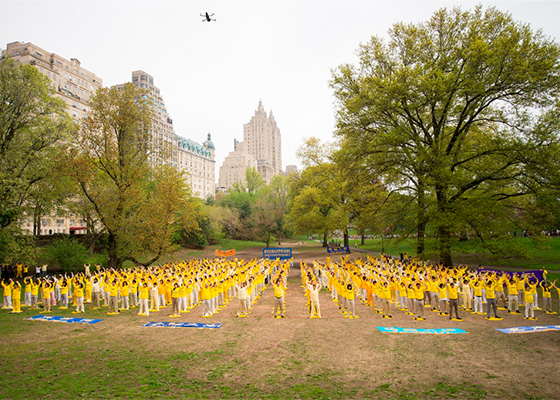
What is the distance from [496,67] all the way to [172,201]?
24.9m

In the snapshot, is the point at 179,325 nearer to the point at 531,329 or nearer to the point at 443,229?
the point at 531,329

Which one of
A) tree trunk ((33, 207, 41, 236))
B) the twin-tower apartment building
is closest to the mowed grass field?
the twin-tower apartment building

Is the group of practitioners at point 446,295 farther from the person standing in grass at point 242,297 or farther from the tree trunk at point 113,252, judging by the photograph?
the tree trunk at point 113,252

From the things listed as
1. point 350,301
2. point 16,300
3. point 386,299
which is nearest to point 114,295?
point 16,300

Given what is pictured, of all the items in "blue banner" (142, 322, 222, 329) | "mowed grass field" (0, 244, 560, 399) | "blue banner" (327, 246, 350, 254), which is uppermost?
"blue banner" (327, 246, 350, 254)

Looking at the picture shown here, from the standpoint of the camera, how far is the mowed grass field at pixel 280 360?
24.4ft

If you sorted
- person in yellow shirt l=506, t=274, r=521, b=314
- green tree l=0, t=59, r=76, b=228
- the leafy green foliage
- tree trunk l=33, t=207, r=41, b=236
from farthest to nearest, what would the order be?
tree trunk l=33, t=207, r=41, b=236 → the leafy green foliage → green tree l=0, t=59, r=76, b=228 → person in yellow shirt l=506, t=274, r=521, b=314

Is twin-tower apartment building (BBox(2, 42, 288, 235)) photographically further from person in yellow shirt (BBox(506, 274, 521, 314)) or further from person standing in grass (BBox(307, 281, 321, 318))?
person in yellow shirt (BBox(506, 274, 521, 314))

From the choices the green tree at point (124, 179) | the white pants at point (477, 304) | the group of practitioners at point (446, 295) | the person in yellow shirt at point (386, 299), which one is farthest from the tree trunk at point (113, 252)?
the white pants at point (477, 304)

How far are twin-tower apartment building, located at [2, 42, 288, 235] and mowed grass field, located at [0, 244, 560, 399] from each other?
21.0m

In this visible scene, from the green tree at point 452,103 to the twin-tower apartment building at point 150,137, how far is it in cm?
1823

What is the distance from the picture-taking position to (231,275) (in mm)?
19625

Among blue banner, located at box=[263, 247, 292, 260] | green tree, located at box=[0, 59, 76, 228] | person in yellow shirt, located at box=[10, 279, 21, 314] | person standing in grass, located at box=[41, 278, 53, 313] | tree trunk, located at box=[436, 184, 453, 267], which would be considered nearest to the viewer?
person in yellow shirt, located at box=[10, 279, 21, 314]

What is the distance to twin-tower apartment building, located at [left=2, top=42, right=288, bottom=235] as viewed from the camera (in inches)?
2160
